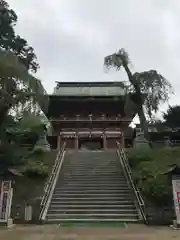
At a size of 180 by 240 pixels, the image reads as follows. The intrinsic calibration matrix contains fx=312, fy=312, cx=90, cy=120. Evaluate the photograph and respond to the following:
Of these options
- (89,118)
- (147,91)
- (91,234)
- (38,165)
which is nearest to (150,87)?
(147,91)

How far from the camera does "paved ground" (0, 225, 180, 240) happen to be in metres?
7.74

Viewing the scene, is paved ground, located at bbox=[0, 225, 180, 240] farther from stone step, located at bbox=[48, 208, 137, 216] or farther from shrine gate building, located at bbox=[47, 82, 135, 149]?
shrine gate building, located at bbox=[47, 82, 135, 149]

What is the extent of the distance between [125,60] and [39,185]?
13.7 metres

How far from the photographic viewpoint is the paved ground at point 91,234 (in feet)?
25.4

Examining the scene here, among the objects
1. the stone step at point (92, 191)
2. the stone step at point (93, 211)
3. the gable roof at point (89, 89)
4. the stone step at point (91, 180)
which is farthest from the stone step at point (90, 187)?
the gable roof at point (89, 89)

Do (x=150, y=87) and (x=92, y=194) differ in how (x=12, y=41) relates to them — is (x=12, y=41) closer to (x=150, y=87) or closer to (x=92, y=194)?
(x=150, y=87)

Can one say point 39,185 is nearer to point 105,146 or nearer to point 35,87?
point 35,87

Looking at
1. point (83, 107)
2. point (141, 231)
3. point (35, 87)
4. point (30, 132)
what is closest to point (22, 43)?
point (83, 107)

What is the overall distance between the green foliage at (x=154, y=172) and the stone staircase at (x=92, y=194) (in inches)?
28.4

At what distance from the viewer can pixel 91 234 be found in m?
8.20

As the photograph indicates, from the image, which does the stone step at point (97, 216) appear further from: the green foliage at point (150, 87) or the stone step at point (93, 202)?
the green foliage at point (150, 87)

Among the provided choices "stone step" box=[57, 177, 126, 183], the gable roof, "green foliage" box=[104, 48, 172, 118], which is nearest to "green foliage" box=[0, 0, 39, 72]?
the gable roof

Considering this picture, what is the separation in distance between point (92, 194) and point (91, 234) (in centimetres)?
459

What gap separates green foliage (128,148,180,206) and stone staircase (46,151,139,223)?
0.72 metres
